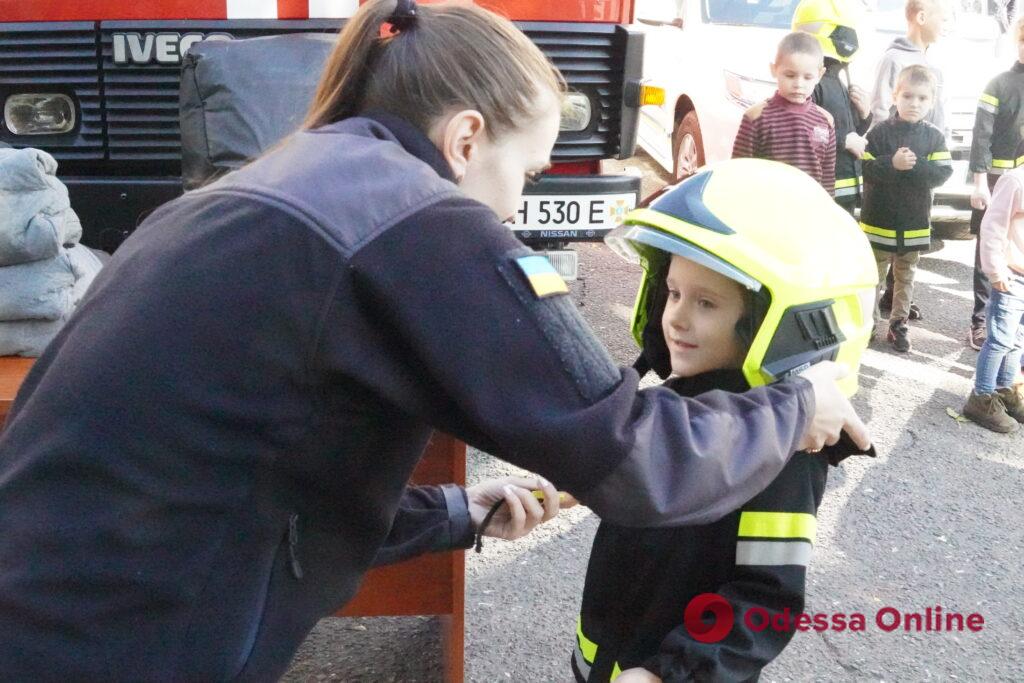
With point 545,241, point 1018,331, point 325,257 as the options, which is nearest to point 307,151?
point 325,257

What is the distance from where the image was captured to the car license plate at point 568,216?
465 centimetres

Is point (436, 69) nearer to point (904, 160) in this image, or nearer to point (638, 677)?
point (638, 677)

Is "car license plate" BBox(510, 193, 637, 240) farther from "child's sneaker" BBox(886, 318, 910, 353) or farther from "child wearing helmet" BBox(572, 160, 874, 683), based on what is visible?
"child wearing helmet" BBox(572, 160, 874, 683)

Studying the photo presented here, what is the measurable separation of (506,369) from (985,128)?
583 cm

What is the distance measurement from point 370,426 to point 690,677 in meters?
0.66

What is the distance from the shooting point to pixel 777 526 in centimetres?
167

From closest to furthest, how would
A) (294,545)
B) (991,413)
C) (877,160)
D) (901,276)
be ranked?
(294,545) < (991,413) < (877,160) < (901,276)

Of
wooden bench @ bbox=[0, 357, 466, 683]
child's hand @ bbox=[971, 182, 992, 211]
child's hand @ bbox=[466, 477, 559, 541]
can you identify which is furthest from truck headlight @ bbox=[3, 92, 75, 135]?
child's hand @ bbox=[971, 182, 992, 211]

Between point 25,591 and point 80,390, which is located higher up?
point 80,390

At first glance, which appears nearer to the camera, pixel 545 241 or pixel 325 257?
pixel 325 257

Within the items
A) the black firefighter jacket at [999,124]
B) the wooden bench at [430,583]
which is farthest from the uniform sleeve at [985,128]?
the wooden bench at [430,583]

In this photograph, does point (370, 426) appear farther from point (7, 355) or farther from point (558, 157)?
point (558, 157)

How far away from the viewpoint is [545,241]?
4777 mm

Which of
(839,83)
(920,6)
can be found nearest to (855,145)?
(839,83)
